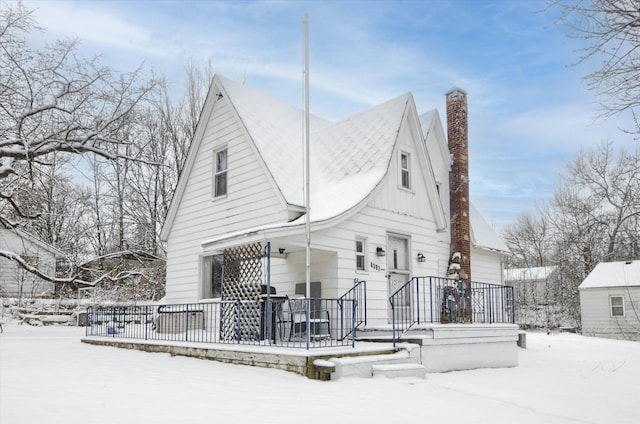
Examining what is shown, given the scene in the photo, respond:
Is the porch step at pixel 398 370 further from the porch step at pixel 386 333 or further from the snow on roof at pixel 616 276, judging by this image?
the snow on roof at pixel 616 276

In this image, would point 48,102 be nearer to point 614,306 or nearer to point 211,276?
point 211,276

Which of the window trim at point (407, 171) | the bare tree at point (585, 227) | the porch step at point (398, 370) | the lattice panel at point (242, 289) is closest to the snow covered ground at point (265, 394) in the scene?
the porch step at point (398, 370)

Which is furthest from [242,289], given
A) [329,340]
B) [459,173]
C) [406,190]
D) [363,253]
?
[459,173]

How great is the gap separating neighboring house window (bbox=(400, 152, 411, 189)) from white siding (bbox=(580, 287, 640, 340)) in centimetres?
1904

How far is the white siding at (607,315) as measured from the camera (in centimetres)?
2878

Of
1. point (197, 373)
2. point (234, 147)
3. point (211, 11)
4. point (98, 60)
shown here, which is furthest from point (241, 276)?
point (98, 60)

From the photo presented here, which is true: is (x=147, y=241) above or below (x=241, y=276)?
above

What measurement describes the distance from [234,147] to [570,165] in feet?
102

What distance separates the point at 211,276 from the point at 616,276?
23402 mm

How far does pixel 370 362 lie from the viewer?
9461mm

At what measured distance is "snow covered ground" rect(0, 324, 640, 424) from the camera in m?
6.32

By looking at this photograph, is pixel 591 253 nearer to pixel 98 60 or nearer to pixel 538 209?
pixel 538 209

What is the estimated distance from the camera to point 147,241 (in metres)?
29.6

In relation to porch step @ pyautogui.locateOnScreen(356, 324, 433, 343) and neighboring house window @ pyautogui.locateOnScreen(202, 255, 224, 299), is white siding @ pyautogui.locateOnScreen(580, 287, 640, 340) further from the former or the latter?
neighboring house window @ pyautogui.locateOnScreen(202, 255, 224, 299)
